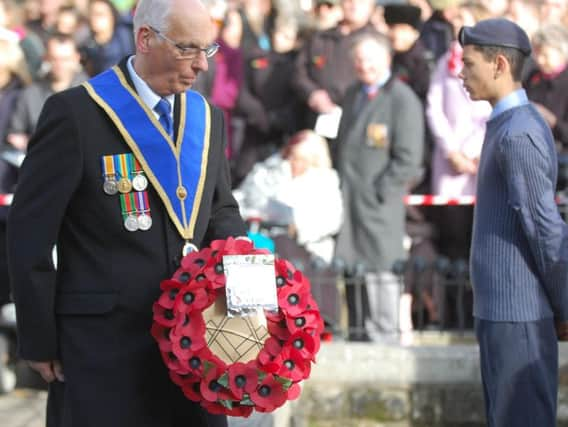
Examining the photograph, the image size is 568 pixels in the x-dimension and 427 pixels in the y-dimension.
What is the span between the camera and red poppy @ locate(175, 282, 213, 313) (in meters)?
4.26

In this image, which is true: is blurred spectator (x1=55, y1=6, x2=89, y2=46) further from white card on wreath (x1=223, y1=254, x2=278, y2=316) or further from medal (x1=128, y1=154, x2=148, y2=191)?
white card on wreath (x1=223, y1=254, x2=278, y2=316)

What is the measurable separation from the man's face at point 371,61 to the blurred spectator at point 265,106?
4.85 ft

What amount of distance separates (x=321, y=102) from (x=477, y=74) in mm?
4563

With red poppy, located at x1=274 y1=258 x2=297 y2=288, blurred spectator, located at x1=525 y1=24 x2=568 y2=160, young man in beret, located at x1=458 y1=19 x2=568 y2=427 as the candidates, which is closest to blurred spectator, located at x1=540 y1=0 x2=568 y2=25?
blurred spectator, located at x1=525 y1=24 x2=568 y2=160

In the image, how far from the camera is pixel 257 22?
1143 centimetres

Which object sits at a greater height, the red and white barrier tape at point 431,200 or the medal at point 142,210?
the medal at point 142,210

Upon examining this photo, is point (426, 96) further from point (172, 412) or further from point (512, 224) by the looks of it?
point (172, 412)

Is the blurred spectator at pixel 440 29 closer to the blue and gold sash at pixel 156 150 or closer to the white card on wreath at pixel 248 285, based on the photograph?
the blue and gold sash at pixel 156 150

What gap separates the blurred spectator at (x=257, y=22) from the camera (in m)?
11.2

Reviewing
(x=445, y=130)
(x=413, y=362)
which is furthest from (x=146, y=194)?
(x=445, y=130)

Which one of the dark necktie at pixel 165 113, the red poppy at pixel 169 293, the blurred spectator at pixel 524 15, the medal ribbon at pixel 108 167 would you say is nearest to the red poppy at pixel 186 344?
the red poppy at pixel 169 293

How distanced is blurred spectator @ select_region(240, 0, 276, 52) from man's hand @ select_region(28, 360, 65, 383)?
6.76 m

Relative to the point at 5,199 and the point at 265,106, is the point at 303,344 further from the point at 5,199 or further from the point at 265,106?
the point at 265,106

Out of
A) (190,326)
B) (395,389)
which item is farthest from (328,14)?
(190,326)
